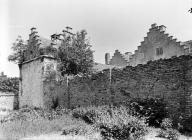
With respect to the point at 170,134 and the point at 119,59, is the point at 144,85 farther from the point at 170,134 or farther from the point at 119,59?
the point at 119,59

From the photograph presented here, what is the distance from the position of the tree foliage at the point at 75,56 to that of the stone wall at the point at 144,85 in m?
4.60

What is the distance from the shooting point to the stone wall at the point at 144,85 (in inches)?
490

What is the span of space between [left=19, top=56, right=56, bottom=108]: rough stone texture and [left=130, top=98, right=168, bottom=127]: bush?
12235 mm

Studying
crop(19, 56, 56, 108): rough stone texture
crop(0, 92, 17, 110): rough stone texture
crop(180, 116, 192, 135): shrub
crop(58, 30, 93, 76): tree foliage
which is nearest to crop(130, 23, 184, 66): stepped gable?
crop(58, 30, 93, 76): tree foliage

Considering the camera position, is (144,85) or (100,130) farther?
(144,85)

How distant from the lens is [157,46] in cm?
3281

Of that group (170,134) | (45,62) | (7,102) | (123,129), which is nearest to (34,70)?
(45,62)

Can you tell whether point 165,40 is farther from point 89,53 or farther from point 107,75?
point 107,75

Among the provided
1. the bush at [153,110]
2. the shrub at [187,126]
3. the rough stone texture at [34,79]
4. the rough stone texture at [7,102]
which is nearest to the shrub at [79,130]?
the bush at [153,110]

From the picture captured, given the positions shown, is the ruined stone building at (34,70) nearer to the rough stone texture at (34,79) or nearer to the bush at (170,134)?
the rough stone texture at (34,79)

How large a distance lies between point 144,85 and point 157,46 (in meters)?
19.3

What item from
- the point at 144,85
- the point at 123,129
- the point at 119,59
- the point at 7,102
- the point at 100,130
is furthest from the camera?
the point at 119,59

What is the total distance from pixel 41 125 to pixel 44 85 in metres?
10.6

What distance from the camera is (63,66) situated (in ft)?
81.6
